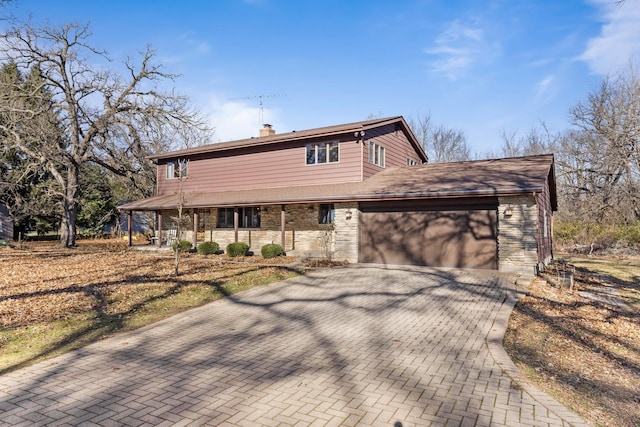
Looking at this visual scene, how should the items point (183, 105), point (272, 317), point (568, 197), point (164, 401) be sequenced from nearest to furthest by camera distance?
point (164, 401) < point (272, 317) < point (183, 105) < point (568, 197)

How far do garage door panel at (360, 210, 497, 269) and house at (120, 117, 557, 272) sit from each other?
36 millimetres

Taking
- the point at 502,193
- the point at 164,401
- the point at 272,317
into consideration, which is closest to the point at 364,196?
the point at 502,193

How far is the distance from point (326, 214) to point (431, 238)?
510cm

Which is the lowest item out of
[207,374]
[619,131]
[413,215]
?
[207,374]

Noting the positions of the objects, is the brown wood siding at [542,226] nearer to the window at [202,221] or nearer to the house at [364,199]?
the house at [364,199]

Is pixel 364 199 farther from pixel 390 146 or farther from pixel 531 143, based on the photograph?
pixel 531 143

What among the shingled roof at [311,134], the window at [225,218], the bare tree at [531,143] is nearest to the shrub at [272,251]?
the window at [225,218]

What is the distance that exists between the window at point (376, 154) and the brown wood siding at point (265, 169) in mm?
1196

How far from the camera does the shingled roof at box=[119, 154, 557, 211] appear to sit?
12445 mm

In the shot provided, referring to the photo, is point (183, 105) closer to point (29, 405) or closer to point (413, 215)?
point (413, 215)

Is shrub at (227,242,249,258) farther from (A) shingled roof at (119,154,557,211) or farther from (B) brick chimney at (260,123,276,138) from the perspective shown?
(B) brick chimney at (260,123,276,138)

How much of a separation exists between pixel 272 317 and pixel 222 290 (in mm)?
2773

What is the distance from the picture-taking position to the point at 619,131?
23.7m

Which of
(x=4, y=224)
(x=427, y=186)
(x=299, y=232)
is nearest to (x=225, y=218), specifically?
(x=299, y=232)
